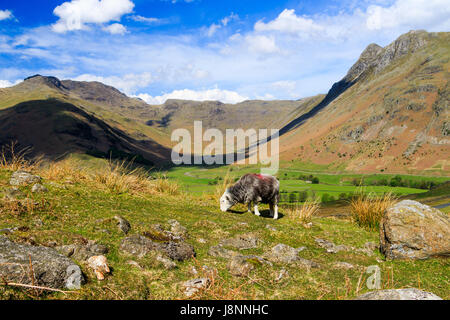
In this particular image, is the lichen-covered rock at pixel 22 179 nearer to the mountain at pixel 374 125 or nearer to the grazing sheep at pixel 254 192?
the grazing sheep at pixel 254 192

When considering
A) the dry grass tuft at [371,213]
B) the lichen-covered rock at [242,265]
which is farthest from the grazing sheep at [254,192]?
the lichen-covered rock at [242,265]

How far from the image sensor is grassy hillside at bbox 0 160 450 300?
175 inches

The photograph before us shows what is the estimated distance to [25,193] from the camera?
8188 mm

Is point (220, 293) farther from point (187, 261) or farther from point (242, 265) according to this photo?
point (187, 261)

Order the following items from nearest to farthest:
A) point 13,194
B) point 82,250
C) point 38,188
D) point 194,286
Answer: point 194,286 < point 82,250 < point 13,194 < point 38,188

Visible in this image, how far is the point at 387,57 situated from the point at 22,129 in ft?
649

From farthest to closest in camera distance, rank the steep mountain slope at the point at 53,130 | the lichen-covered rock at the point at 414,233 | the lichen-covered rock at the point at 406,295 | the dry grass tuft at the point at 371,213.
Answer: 1. the steep mountain slope at the point at 53,130
2. the dry grass tuft at the point at 371,213
3. the lichen-covered rock at the point at 414,233
4. the lichen-covered rock at the point at 406,295

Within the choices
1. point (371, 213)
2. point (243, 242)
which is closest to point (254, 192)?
point (371, 213)

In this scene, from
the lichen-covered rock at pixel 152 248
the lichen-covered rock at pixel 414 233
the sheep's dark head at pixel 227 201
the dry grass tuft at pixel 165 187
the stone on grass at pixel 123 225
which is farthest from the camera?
the dry grass tuft at pixel 165 187

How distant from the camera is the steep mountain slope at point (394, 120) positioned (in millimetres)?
101438

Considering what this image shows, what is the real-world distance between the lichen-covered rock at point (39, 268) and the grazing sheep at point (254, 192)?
32.0 ft

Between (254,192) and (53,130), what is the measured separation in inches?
5459

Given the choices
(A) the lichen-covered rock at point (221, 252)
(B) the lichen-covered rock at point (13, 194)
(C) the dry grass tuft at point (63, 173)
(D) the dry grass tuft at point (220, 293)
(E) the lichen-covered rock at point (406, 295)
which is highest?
(C) the dry grass tuft at point (63, 173)

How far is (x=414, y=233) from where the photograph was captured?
8477 mm
